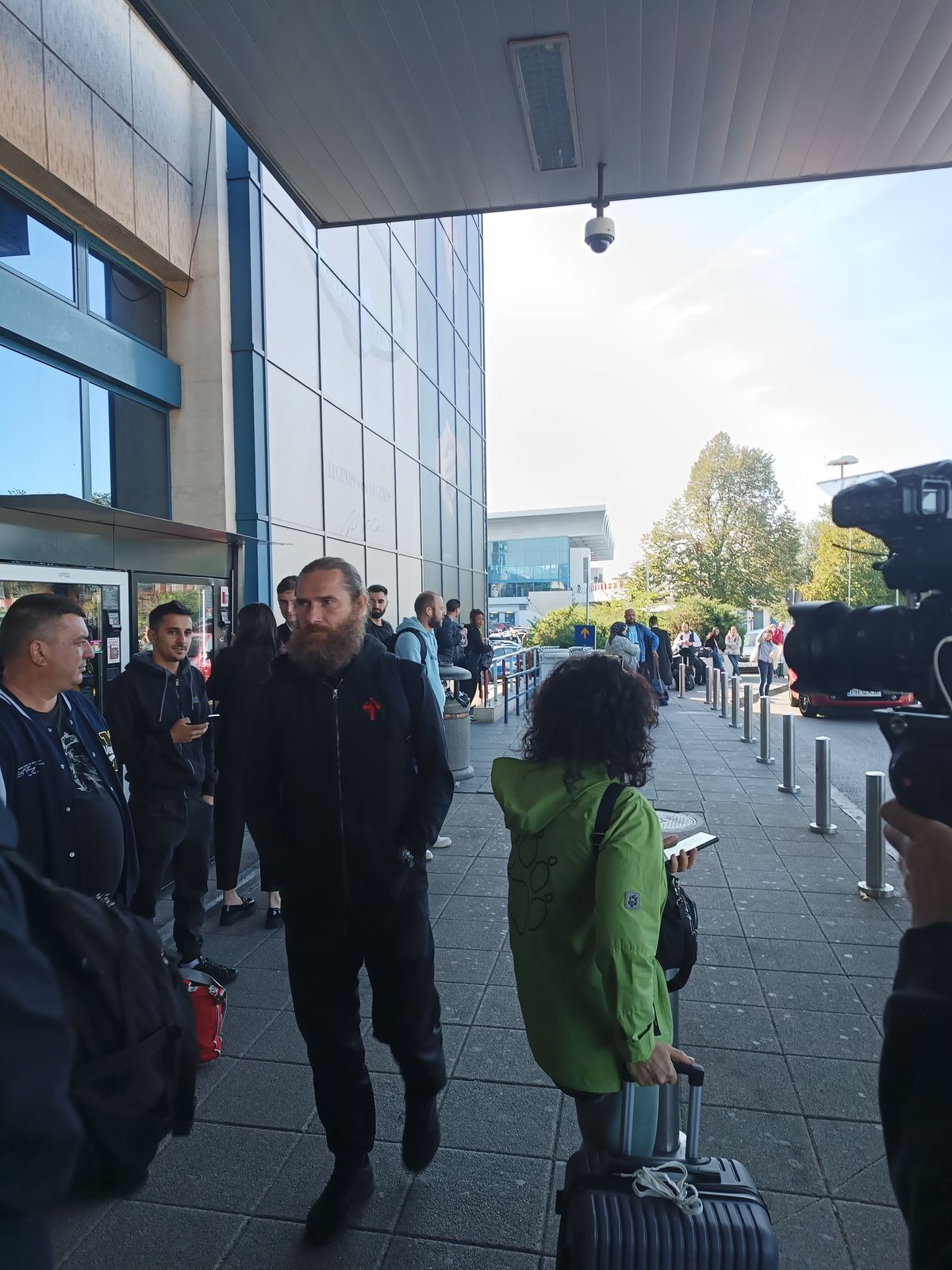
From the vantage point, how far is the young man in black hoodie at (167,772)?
4047 mm

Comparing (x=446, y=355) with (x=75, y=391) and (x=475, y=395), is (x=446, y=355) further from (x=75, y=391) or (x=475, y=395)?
(x=75, y=391)

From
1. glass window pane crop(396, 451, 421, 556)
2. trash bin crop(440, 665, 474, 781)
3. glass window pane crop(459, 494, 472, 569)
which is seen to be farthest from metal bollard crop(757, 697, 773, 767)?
glass window pane crop(459, 494, 472, 569)

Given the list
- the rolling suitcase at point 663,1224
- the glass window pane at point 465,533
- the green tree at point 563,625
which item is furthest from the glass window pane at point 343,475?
the green tree at point 563,625

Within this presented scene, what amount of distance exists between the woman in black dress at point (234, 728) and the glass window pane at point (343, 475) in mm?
6067

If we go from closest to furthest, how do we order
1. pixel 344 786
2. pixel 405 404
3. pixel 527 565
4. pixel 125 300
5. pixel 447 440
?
pixel 344 786 < pixel 125 300 < pixel 405 404 < pixel 447 440 < pixel 527 565

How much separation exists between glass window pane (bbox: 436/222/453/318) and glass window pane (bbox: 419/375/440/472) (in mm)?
2538

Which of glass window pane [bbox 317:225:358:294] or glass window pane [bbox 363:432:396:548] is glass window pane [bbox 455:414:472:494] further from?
glass window pane [bbox 317:225:358:294]

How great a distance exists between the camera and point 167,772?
4070 mm

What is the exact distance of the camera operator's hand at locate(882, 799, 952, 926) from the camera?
3.05ft

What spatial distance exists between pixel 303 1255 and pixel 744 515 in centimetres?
4947

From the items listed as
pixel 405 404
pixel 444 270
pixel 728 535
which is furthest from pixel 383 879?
pixel 728 535

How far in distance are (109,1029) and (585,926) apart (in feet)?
3.70

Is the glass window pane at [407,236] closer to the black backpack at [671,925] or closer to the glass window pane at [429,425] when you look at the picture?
the glass window pane at [429,425]

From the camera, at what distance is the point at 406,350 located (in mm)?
14734
